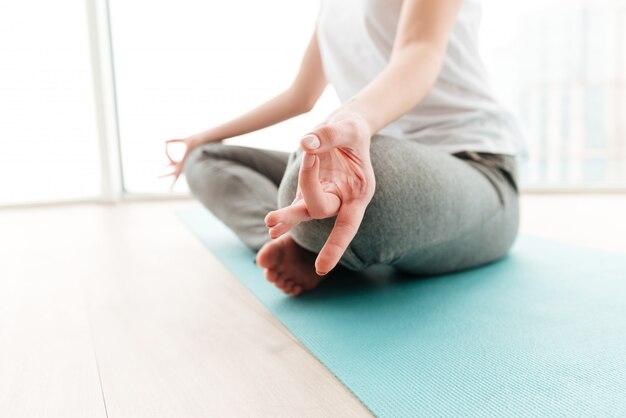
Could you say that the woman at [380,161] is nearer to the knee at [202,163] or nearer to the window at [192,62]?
the knee at [202,163]

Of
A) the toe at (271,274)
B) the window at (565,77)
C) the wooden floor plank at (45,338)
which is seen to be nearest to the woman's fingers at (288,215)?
the wooden floor plank at (45,338)

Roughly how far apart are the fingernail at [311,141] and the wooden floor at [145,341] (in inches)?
10.8

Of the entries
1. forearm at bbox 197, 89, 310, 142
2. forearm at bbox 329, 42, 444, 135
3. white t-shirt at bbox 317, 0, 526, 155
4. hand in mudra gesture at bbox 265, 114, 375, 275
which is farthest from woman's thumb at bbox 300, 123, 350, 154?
forearm at bbox 197, 89, 310, 142

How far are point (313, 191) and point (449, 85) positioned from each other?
0.60m

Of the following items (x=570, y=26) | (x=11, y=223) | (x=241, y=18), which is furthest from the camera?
(x=570, y=26)

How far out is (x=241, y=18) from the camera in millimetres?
2893

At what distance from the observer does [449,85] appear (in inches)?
41.6

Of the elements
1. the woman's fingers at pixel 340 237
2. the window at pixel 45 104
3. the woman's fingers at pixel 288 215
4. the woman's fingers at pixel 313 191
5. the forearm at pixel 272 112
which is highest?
the woman's fingers at pixel 313 191

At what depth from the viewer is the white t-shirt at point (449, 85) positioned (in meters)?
1.04

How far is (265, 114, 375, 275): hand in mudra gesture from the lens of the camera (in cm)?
55

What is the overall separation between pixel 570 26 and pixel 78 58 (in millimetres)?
2766

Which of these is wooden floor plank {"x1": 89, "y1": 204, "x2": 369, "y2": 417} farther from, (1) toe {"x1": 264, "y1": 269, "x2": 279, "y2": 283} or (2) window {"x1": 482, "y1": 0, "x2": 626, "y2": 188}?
(2) window {"x1": 482, "y1": 0, "x2": 626, "y2": 188}

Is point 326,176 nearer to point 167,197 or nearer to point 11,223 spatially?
point 11,223

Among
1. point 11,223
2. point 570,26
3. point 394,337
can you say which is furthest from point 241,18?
point 394,337
